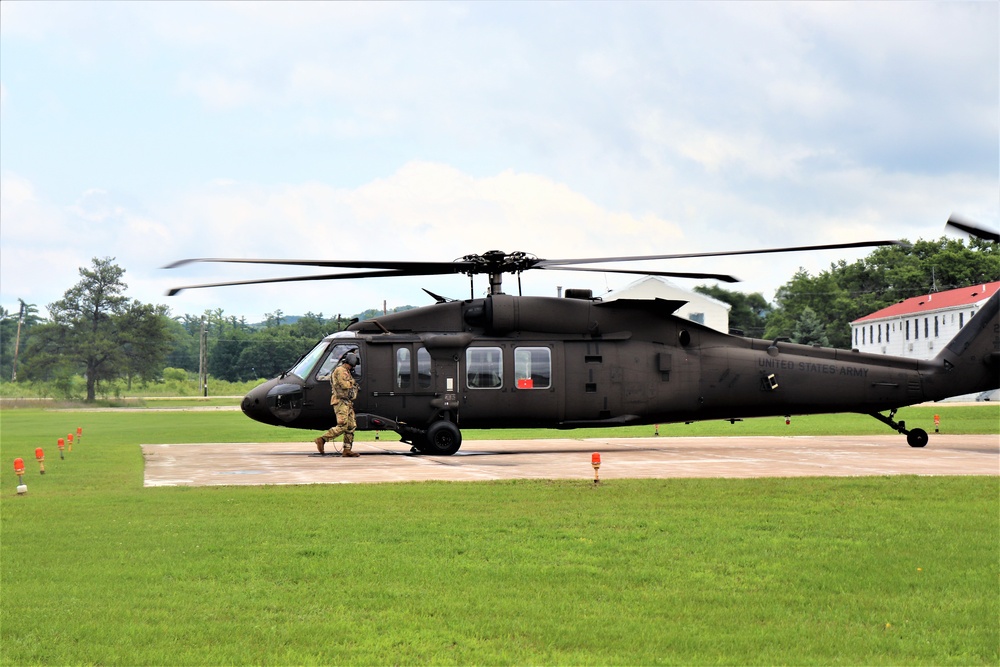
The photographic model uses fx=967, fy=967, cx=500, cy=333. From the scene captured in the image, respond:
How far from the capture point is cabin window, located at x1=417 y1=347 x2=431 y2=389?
24453 mm

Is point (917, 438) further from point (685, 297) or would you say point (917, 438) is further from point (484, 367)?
point (685, 297)

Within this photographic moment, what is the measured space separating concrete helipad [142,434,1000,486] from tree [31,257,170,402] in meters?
88.8

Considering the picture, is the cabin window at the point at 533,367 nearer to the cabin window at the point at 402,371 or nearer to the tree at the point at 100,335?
the cabin window at the point at 402,371

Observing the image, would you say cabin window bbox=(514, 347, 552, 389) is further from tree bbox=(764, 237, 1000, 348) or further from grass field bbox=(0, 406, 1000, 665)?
tree bbox=(764, 237, 1000, 348)

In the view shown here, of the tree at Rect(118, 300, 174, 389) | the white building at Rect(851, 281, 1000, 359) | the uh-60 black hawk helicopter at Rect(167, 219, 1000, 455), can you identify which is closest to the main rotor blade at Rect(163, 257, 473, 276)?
the uh-60 black hawk helicopter at Rect(167, 219, 1000, 455)

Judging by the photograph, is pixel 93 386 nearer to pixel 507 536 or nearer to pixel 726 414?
pixel 726 414

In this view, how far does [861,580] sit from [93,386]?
367ft

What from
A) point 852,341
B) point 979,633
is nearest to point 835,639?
point 979,633

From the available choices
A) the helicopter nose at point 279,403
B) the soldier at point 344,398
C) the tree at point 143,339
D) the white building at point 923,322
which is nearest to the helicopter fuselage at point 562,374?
the helicopter nose at point 279,403

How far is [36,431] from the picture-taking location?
1688 inches

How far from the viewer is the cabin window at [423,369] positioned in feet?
80.2

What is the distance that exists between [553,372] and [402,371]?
3890 millimetres

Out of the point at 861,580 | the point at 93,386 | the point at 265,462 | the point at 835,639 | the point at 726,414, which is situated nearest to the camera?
the point at 835,639

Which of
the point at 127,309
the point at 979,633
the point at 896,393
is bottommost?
the point at 979,633
